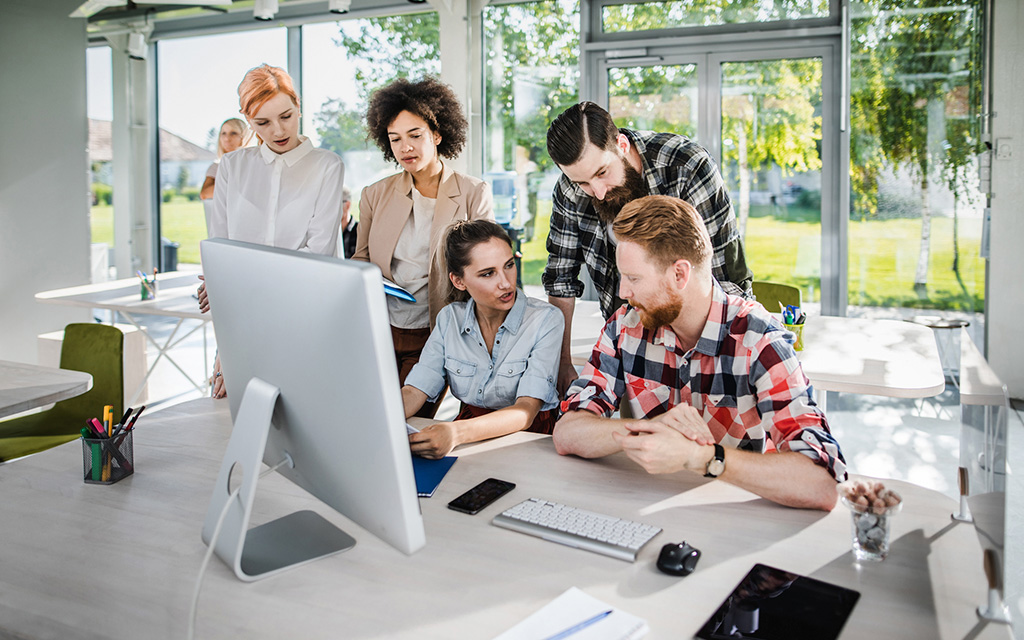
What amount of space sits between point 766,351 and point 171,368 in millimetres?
5511

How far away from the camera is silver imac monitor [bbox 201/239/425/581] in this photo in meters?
1.01

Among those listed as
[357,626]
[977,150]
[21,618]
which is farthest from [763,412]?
[977,150]

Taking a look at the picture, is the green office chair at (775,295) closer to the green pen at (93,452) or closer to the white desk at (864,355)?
the white desk at (864,355)

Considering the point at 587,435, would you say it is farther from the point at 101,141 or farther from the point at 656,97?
the point at 101,141

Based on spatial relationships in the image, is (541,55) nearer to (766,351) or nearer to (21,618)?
(766,351)

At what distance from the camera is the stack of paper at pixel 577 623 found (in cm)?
107

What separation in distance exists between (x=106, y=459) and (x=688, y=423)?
1196 millimetres

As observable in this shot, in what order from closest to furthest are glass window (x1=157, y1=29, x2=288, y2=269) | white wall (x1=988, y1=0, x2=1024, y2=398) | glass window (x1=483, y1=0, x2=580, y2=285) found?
1. white wall (x1=988, y1=0, x2=1024, y2=398)
2. glass window (x1=483, y1=0, x2=580, y2=285)
3. glass window (x1=157, y1=29, x2=288, y2=269)

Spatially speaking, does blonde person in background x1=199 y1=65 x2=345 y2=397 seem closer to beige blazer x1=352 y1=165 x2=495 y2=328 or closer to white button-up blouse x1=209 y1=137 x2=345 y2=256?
white button-up blouse x1=209 y1=137 x2=345 y2=256

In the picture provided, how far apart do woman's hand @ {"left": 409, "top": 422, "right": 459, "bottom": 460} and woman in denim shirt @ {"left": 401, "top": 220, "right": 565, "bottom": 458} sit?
0.42 m

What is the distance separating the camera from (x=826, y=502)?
1.47 meters

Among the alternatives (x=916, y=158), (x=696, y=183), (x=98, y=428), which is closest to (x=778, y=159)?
(x=916, y=158)

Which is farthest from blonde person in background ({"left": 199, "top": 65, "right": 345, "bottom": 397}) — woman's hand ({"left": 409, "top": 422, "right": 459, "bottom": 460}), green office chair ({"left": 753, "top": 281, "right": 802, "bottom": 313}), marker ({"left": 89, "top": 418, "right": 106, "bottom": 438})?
green office chair ({"left": 753, "top": 281, "right": 802, "bottom": 313})

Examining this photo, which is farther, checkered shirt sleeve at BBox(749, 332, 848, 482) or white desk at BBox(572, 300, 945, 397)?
white desk at BBox(572, 300, 945, 397)
